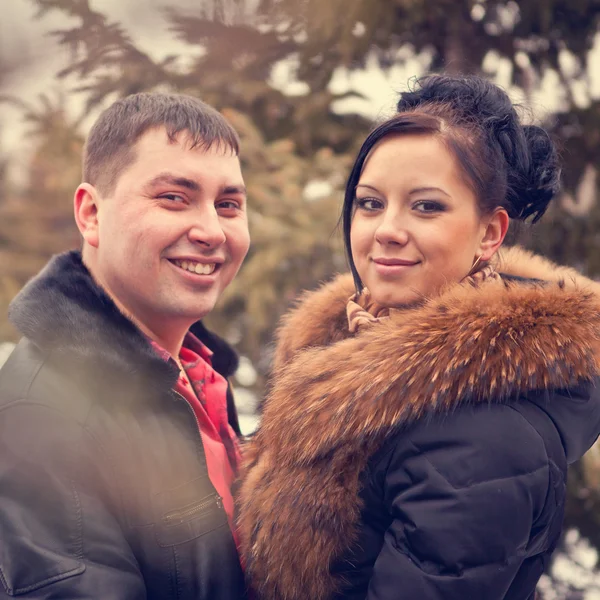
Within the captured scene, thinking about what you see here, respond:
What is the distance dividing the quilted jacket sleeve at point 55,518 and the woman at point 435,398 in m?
0.40

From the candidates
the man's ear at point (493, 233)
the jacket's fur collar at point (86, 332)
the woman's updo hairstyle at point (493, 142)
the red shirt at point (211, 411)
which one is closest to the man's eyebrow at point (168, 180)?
the jacket's fur collar at point (86, 332)

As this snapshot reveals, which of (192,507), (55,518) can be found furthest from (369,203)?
(55,518)

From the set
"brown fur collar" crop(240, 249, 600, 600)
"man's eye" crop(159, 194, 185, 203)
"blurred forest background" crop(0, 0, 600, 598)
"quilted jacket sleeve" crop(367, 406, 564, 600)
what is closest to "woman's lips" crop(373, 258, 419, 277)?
"brown fur collar" crop(240, 249, 600, 600)

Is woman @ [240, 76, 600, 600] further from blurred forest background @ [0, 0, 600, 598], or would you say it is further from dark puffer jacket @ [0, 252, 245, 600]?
blurred forest background @ [0, 0, 600, 598]

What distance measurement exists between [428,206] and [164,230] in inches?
31.5

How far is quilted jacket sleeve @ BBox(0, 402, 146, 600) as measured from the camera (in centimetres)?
164

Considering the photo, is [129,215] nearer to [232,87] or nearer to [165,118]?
[165,118]

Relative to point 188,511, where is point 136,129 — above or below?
above

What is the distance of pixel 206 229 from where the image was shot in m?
2.14

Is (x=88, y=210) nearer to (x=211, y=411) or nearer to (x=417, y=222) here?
(x=211, y=411)

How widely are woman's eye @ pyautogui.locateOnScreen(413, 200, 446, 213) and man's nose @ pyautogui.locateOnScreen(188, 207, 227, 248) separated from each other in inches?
25.1

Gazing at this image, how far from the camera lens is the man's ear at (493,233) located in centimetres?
204

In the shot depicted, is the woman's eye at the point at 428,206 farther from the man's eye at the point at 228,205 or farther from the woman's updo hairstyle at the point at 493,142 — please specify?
the man's eye at the point at 228,205

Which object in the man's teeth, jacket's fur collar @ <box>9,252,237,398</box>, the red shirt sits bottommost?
the red shirt
